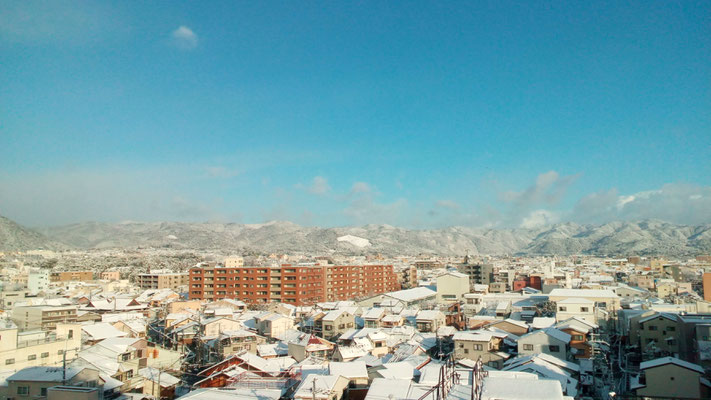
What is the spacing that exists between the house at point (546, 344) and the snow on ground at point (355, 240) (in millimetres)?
86706

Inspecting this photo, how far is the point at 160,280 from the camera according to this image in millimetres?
30141

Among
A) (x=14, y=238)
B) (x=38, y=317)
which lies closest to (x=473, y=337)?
(x=38, y=317)

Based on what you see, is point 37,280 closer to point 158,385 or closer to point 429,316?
point 158,385

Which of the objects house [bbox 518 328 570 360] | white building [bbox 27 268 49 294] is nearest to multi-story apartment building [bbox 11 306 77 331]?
white building [bbox 27 268 49 294]

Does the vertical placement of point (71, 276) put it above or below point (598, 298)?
below

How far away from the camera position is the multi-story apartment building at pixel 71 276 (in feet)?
102

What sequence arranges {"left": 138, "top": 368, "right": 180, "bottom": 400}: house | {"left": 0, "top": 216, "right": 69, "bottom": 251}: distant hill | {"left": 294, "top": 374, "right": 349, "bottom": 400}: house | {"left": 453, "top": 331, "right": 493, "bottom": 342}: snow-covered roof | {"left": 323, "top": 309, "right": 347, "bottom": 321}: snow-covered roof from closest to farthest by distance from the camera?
1. {"left": 294, "top": 374, "right": 349, "bottom": 400}: house
2. {"left": 138, "top": 368, "right": 180, "bottom": 400}: house
3. {"left": 453, "top": 331, "right": 493, "bottom": 342}: snow-covered roof
4. {"left": 323, "top": 309, "right": 347, "bottom": 321}: snow-covered roof
5. {"left": 0, "top": 216, "right": 69, "bottom": 251}: distant hill

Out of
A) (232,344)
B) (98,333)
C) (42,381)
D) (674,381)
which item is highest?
(42,381)

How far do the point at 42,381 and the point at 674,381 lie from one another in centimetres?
990

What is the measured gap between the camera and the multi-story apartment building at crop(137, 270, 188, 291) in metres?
30.2

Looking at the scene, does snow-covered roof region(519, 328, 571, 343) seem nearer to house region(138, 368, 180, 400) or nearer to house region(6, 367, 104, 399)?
house region(138, 368, 180, 400)

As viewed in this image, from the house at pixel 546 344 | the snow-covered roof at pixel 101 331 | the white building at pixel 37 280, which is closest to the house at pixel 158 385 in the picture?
the snow-covered roof at pixel 101 331

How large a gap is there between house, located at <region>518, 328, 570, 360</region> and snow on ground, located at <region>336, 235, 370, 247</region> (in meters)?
86.7

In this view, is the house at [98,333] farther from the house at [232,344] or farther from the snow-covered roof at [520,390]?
the snow-covered roof at [520,390]
